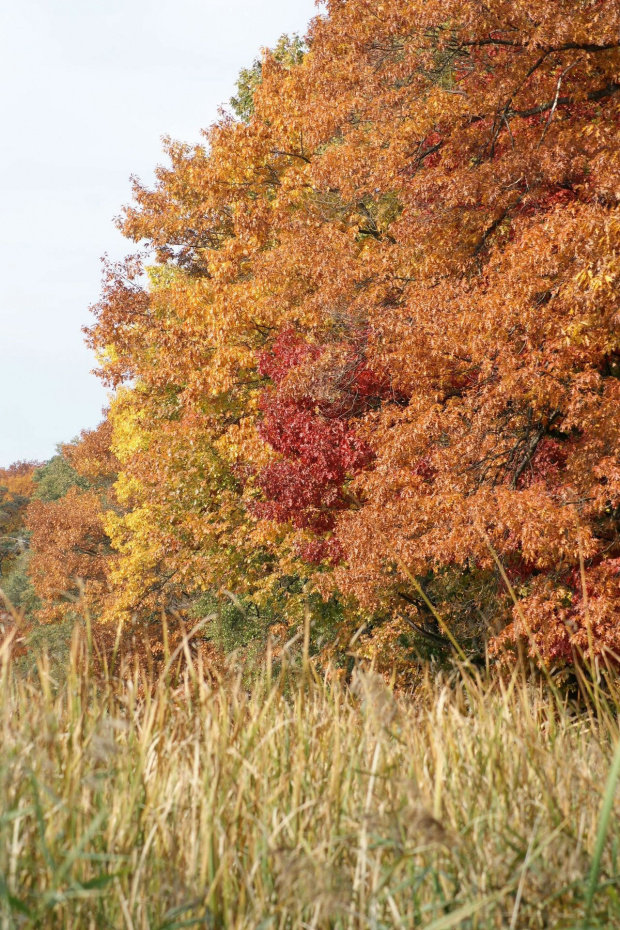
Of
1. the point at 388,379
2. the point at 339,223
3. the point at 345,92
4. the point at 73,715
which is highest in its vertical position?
the point at 345,92

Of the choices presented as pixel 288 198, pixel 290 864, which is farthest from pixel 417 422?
pixel 290 864

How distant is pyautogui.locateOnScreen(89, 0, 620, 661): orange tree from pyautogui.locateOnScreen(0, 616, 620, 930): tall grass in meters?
4.58

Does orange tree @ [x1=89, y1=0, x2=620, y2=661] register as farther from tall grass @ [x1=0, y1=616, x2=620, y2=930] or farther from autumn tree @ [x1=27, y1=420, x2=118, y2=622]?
autumn tree @ [x1=27, y1=420, x2=118, y2=622]

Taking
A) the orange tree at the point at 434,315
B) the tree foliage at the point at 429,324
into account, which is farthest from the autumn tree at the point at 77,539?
the orange tree at the point at 434,315

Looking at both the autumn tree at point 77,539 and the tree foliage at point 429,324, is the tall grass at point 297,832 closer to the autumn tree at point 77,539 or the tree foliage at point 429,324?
the tree foliage at point 429,324

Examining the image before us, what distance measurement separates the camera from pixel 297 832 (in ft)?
9.03

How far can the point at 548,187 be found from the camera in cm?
1196

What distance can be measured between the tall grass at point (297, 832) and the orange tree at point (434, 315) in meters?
4.58

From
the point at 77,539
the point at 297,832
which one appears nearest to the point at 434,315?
the point at 297,832

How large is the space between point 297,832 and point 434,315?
8.93 meters

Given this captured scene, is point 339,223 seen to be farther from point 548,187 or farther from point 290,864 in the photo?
point 290,864

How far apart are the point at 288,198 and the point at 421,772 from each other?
14576 mm

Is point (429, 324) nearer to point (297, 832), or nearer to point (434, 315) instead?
point (434, 315)

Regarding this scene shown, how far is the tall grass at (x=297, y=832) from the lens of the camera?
2.16m
